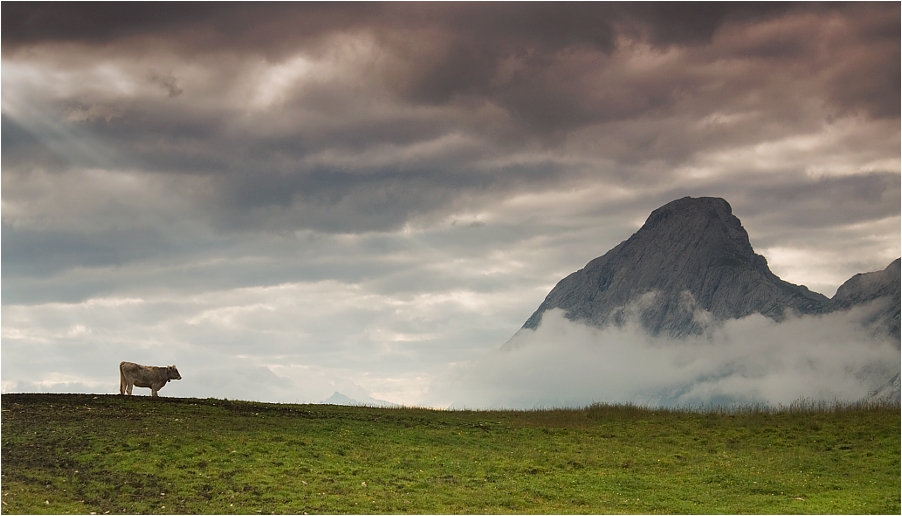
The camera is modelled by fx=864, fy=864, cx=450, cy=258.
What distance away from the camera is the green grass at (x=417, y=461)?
29.7 metres

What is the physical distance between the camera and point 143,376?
49344 millimetres

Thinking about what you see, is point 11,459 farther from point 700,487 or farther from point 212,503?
point 700,487

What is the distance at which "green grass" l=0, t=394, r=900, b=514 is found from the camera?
29.7m

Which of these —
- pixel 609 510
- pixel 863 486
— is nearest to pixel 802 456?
pixel 863 486

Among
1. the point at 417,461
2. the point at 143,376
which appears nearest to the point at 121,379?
the point at 143,376

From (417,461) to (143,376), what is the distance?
828 inches

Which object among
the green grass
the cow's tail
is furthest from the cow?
the green grass

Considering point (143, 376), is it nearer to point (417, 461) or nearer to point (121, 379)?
point (121, 379)

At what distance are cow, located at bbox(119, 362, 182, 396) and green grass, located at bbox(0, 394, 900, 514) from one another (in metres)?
3.16

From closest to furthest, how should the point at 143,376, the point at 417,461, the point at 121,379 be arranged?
1. the point at 417,461
2. the point at 121,379
3. the point at 143,376

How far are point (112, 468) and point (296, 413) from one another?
15262 mm

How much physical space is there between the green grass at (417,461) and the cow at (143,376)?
10.4 feet

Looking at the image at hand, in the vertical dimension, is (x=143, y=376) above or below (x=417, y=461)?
above

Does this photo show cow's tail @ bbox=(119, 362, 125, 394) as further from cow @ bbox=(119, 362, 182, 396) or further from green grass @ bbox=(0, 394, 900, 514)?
green grass @ bbox=(0, 394, 900, 514)
